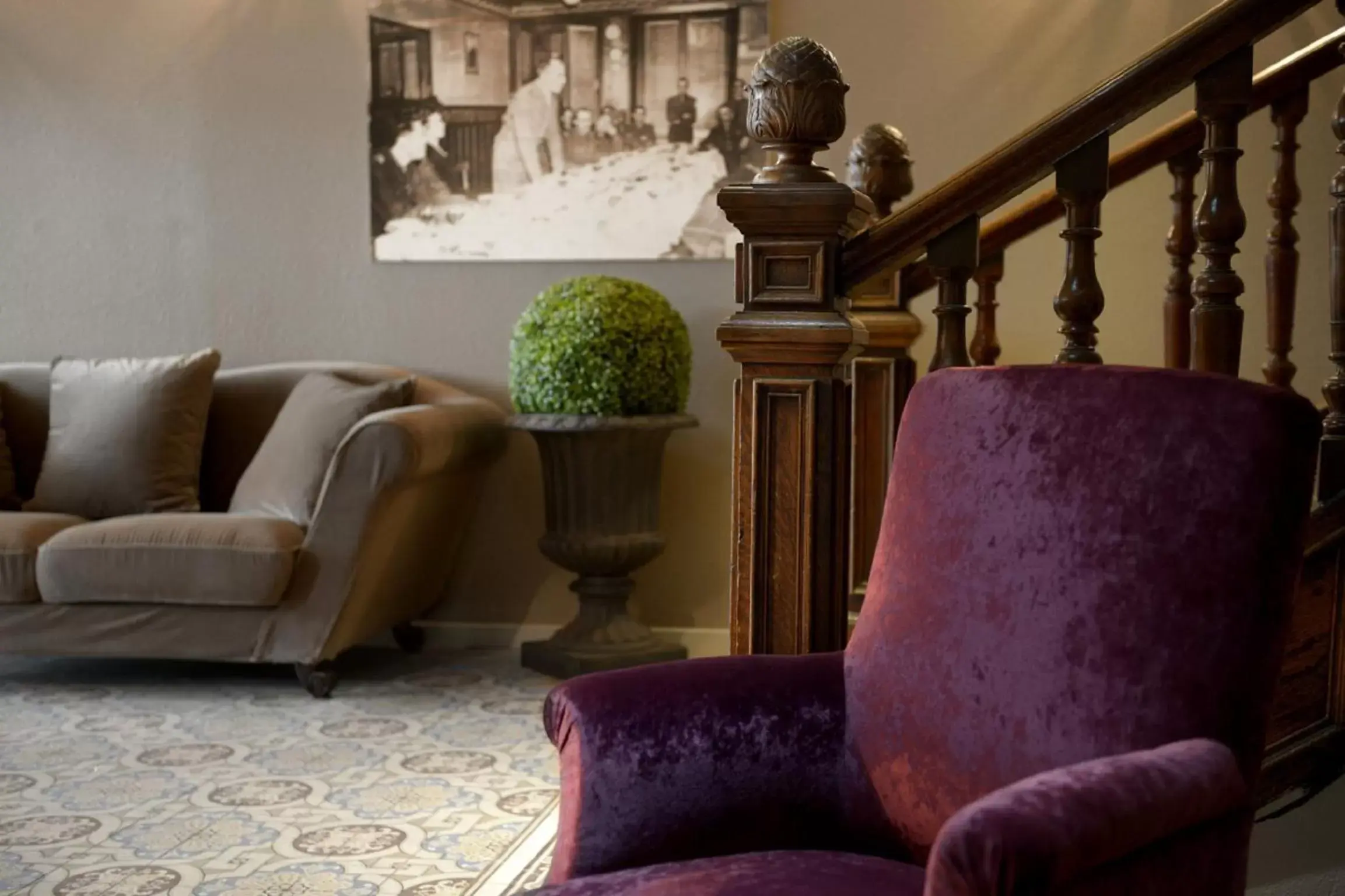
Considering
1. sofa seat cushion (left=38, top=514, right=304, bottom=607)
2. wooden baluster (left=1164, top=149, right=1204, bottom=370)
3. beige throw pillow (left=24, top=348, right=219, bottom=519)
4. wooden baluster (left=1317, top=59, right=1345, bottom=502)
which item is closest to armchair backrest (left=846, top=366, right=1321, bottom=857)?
wooden baluster (left=1317, top=59, right=1345, bottom=502)

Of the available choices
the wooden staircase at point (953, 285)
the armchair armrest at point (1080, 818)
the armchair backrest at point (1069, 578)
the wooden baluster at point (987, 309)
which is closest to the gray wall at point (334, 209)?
the wooden baluster at point (987, 309)

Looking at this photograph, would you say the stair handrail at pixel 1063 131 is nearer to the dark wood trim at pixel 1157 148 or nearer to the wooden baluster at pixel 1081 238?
the wooden baluster at pixel 1081 238

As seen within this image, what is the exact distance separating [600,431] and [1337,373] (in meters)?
2.43

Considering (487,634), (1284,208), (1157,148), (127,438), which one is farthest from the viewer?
(487,634)

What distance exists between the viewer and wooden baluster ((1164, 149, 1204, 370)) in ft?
8.43

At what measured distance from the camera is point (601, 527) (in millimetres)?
4172

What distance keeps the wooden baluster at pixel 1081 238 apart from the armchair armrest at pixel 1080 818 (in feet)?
2.36

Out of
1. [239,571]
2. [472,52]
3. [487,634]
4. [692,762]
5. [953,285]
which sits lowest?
[487,634]

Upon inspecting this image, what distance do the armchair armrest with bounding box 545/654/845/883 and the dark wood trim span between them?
0.96 m

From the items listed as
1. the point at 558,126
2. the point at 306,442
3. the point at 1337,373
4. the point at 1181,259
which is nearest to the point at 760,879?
Result: the point at 1337,373

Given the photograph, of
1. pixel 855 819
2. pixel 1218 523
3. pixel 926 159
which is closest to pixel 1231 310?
pixel 1218 523

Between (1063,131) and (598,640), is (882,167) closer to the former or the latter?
(1063,131)

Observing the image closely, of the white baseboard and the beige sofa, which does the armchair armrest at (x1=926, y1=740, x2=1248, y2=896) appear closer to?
the beige sofa

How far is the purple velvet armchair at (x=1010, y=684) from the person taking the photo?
4.09 feet
